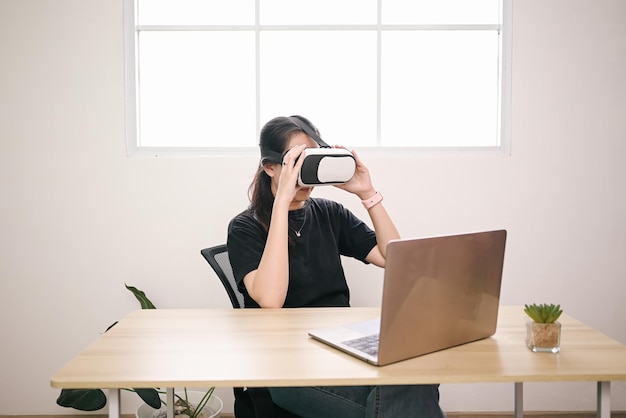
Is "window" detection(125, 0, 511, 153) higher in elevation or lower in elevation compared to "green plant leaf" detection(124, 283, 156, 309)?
higher

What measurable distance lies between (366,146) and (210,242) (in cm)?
87

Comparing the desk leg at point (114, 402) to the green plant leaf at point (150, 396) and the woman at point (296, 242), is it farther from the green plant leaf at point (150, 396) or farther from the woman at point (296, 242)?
the green plant leaf at point (150, 396)

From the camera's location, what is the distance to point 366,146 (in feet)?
9.65

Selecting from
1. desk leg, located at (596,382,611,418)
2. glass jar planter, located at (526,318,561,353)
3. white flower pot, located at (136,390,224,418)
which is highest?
glass jar planter, located at (526,318,561,353)

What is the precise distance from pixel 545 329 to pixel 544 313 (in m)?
0.03

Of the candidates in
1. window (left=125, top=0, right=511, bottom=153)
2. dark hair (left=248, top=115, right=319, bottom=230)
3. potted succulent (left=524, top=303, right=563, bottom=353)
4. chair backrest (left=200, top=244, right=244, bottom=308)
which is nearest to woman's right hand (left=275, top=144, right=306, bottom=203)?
dark hair (left=248, top=115, right=319, bottom=230)

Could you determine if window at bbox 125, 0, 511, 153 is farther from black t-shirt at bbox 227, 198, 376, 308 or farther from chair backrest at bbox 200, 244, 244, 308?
chair backrest at bbox 200, 244, 244, 308

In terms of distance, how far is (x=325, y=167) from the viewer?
1.79 meters

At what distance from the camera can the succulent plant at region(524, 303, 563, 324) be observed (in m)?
1.34

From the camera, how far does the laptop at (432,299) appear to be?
3.98ft

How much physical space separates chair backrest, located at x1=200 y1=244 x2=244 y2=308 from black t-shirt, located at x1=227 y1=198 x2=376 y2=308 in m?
0.03

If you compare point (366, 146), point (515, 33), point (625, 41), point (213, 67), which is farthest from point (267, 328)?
point (625, 41)

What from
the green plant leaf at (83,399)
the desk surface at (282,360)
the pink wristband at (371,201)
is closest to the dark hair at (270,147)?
the pink wristband at (371,201)

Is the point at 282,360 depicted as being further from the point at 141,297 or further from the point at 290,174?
the point at 141,297
